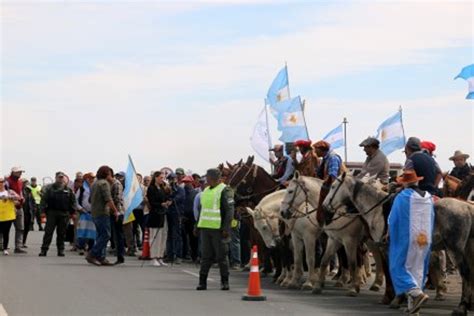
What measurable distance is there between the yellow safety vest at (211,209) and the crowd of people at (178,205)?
0.05 feet

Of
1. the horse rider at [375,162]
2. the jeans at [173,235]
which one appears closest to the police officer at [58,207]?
the jeans at [173,235]

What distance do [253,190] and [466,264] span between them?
8.06m

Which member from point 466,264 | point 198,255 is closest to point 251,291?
point 466,264

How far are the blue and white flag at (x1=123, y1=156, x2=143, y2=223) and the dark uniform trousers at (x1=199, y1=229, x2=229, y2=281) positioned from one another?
24.4 ft

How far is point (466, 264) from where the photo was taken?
1470 centimetres

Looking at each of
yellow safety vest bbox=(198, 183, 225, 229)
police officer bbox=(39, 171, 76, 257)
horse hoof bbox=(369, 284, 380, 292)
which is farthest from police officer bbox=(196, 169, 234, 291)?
police officer bbox=(39, 171, 76, 257)

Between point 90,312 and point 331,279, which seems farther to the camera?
point 331,279

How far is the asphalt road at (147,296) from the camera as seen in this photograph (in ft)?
48.6

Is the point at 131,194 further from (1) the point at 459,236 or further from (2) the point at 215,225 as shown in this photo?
(1) the point at 459,236

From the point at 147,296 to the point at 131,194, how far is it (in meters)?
9.00

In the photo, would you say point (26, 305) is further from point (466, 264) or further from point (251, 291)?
point (466, 264)

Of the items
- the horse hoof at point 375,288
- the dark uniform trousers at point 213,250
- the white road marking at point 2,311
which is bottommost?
the white road marking at point 2,311

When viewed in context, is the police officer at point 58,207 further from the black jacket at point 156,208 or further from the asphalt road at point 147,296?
the asphalt road at point 147,296

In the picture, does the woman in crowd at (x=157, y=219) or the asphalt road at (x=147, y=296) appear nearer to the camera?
the asphalt road at (x=147, y=296)
